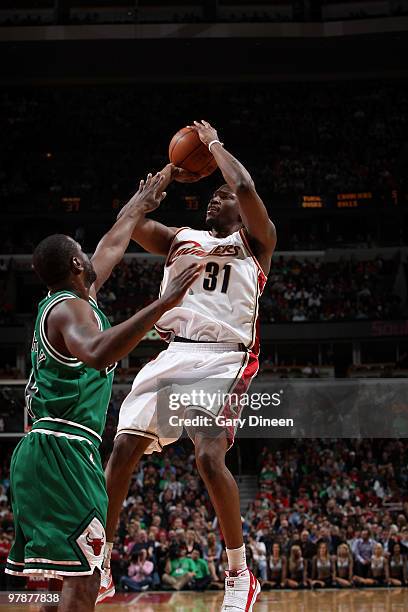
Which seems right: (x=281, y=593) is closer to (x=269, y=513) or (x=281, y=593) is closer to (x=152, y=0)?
(x=269, y=513)

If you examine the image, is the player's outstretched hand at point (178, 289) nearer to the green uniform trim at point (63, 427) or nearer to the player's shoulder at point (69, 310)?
the player's shoulder at point (69, 310)

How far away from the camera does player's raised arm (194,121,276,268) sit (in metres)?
5.24

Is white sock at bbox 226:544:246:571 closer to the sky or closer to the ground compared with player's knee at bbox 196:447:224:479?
closer to the ground

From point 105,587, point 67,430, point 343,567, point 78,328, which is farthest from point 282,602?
point 78,328

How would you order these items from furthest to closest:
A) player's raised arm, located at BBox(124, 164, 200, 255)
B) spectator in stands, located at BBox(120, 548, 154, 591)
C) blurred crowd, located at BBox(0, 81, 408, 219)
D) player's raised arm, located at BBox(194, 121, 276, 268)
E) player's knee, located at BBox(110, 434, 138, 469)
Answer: blurred crowd, located at BBox(0, 81, 408, 219)
spectator in stands, located at BBox(120, 548, 154, 591)
player's raised arm, located at BBox(124, 164, 200, 255)
player's raised arm, located at BBox(194, 121, 276, 268)
player's knee, located at BBox(110, 434, 138, 469)

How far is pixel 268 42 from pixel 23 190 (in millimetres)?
9034

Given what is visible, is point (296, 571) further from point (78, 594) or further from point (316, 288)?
point (316, 288)

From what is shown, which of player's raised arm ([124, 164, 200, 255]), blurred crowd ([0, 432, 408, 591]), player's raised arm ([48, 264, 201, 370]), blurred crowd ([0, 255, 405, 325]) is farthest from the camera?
blurred crowd ([0, 255, 405, 325])

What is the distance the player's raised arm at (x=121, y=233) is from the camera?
4.98 m

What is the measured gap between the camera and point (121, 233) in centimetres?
514

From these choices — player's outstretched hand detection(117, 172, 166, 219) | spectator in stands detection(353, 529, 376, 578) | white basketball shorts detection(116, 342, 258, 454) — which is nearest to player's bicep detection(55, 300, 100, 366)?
white basketball shorts detection(116, 342, 258, 454)

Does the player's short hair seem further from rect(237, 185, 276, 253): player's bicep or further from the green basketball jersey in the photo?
rect(237, 185, 276, 253): player's bicep

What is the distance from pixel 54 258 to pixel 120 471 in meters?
1.69

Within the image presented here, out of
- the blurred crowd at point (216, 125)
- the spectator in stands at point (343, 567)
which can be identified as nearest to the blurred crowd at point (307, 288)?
the blurred crowd at point (216, 125)
